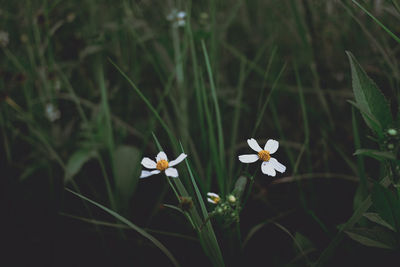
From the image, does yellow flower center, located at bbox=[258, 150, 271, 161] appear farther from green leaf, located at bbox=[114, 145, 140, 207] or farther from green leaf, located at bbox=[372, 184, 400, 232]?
green leaf, located at bbox=[114, 145, 140, 207]

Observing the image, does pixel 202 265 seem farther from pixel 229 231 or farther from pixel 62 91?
pixel 62 91

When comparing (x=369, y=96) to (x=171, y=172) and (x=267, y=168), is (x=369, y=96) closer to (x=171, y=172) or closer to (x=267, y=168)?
(x=267, y=168)

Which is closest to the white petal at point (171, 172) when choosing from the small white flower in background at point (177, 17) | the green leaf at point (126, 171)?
the green leaf at point (126, 171)

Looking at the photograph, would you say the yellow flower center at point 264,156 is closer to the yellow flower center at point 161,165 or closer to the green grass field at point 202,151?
the green grass field at point 202,151

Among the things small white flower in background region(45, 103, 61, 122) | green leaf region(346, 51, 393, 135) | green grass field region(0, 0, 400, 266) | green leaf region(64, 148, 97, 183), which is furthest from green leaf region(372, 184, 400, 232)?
small white flower in background region(45, 103, 61, 122)

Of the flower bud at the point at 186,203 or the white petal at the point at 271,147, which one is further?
the white petal at the point at 271,147

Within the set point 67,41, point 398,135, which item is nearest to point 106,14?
point 67,41
